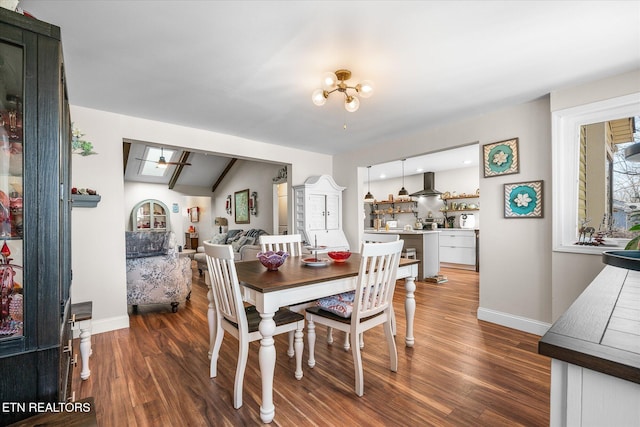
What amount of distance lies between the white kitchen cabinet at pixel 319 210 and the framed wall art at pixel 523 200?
2.53 meters

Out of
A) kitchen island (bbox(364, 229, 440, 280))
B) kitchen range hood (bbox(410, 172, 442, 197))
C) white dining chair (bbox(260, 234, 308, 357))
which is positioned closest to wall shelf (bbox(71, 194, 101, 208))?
white dining chair (bbox(260, 234, 308, 357))

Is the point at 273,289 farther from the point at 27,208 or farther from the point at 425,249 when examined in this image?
the point at 425,249

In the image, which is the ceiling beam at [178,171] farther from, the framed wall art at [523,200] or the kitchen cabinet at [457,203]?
the framed wall art at [523,200]

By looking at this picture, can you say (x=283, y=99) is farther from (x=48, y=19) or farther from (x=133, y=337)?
(x=133, y=337)

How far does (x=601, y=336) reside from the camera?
0.68 meters

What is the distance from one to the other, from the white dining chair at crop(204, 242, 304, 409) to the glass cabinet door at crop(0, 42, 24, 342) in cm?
88

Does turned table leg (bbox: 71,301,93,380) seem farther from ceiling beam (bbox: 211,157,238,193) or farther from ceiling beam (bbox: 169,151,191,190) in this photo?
ceiling beam (bbox: 211,157,238,193)

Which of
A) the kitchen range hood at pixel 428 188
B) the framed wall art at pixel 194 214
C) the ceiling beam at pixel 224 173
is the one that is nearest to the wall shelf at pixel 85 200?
the ceiling beam at pixel 224 173

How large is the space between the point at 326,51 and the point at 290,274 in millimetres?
1559

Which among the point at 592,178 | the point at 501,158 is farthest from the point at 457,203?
the point at 592,178

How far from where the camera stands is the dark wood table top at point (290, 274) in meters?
1.65

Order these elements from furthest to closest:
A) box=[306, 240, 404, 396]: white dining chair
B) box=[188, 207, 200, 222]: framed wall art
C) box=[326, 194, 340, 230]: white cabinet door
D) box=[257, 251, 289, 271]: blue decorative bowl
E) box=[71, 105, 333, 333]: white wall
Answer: box=[188, 207, 200, 222]: framed wall art
box=[326, 194, 340, 230]: white cabinet door
box=[71, 105, 333, 333]: white wall
box=[257, 251, 289, 271]: blue decorative bowl
box=[306, 240, 404, 396]: white dining chair

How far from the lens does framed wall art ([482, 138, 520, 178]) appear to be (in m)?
3.01

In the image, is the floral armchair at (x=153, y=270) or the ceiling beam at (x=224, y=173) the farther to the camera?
the ceiling beam at (x=224, y=173)
